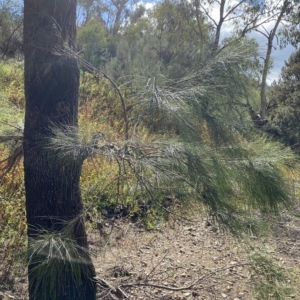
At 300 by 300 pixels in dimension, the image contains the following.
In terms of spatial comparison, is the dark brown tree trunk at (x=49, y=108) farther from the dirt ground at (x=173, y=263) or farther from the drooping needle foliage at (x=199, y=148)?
the drooping needle foliage at (x=199, y=148)

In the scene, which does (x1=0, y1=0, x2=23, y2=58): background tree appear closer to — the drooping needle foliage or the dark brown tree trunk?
the dark brown tree trunk

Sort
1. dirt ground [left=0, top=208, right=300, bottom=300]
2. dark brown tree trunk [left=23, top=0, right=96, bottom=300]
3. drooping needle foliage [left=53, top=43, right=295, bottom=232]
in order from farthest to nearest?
dirt ground [left=0, top=208, right=300, bottom=300], dark brown tree trunk [left=23, top=0, right=96, bottom=300], drooping needle foliage [left=53, top=43, right=295, bottom=232]

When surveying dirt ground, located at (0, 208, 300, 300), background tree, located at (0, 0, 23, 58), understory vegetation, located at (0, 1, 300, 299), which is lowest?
dirt ground, located at (0, 208, 300, 300)

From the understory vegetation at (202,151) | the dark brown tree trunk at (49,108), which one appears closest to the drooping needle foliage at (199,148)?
the understory vegetation at (202,151)

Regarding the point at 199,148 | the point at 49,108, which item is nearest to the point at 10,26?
the point at 49,108

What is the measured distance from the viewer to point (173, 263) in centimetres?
436

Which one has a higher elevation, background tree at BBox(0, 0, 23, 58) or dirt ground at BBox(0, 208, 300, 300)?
background tree at BBox(0, 0, 23, 58)

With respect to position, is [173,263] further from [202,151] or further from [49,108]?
[202,151]

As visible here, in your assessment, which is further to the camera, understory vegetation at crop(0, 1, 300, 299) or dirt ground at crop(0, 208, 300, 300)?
dirt ground at crop(0, 208, 300, 300)

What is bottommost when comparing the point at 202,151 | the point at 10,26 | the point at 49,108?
the point at 202,151

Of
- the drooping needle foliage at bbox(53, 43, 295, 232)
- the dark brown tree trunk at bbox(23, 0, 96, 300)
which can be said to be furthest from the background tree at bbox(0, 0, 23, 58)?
the drooping needle foliage at bbox(53, 43, 295, 232)

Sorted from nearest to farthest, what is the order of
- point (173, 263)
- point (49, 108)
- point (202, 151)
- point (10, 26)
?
point (202, 151) < point (49, 108) < point (10, 26) < point (173, 263)

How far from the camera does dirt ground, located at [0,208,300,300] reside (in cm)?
318

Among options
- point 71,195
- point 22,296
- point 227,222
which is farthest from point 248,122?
point 22,296
